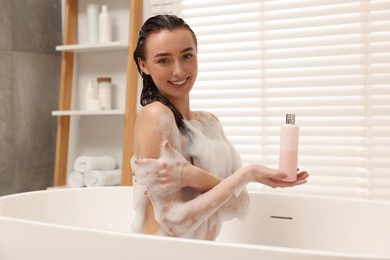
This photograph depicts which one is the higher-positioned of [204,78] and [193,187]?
[204,78]

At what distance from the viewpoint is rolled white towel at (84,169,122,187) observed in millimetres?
2432

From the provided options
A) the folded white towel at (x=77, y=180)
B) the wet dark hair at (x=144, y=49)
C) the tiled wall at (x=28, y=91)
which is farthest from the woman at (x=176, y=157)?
the tiled wall at (x=28, y=91)

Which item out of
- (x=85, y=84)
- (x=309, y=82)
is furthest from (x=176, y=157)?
(x=85, y=84)

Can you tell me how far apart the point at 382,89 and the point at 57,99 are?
1.88 m

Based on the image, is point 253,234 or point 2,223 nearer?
point 2,223

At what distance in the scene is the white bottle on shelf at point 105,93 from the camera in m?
2.56

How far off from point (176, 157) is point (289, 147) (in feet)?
1.10

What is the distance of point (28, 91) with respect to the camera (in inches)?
105

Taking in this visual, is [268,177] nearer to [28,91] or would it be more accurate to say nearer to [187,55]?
[187,55]

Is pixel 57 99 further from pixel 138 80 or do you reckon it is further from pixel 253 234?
pixel 253 234

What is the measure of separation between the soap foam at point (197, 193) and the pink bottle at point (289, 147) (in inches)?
5.4

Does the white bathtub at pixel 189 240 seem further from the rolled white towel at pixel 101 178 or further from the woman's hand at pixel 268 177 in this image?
the rolled white towel at pixel 101 178

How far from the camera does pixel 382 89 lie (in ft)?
6.67

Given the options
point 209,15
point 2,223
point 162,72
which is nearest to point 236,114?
point 209,15
